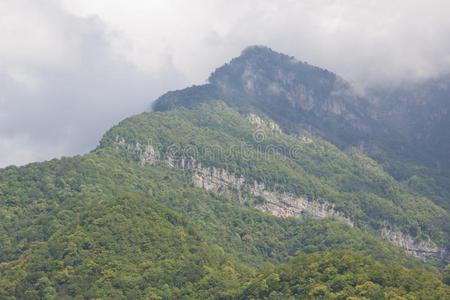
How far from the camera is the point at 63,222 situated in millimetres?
157375

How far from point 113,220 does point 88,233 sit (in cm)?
678

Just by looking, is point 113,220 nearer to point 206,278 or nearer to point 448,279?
point 206,278

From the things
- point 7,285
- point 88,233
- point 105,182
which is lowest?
point 7,285

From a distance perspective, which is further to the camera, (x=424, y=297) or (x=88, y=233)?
(x=88, y=233)

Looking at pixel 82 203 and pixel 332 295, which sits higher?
A: pixel 82 203

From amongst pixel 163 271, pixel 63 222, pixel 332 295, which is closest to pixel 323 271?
pixel 332 295

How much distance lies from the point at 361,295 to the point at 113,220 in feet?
189

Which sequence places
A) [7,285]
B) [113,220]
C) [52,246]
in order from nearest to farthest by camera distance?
[7,285] < [52,246] < [113,220]

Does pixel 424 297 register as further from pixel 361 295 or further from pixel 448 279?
pixel 448 279

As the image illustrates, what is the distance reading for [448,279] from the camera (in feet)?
435

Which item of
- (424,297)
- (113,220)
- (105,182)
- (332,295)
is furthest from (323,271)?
(105,182)

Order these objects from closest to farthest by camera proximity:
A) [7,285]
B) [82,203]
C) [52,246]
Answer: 1. [7,285]
2. [52,246]
3. [82,203]

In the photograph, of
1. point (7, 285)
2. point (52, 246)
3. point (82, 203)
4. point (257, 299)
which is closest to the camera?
point (257, 299)

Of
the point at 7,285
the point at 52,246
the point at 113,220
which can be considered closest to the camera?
the point at 7,285
